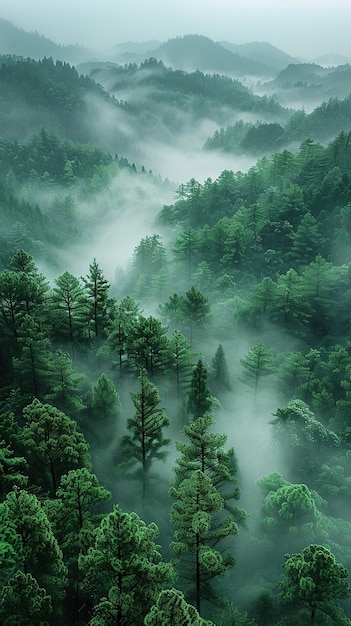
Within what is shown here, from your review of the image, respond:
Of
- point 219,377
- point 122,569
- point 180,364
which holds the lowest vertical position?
point 122,569

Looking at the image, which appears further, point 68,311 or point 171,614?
point 68,311

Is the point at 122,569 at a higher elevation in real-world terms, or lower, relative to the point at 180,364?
lower

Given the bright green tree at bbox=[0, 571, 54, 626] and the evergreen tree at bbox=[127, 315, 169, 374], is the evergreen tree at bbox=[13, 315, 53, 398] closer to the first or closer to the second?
the evergreen tree at bbox=[127, 315, 169, 374]

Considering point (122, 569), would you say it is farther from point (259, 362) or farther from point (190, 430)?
point (259, 362)

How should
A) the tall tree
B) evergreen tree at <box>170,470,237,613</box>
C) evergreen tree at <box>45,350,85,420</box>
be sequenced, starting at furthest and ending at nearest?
evergreen tree at <box>45,350,85,420</box> < the tall tree < evergreen tree at <box>170,470,237,613</box>

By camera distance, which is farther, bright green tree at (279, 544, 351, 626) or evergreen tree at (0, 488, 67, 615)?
bright green tree at (279, 544, 351, 626)

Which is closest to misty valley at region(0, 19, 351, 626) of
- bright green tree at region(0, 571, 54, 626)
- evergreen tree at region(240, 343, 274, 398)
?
bright green tree at region(0, 571, 54, 626)

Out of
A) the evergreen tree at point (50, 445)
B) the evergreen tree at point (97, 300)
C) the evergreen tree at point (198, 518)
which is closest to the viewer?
the evergreen tree at point (198, 518)

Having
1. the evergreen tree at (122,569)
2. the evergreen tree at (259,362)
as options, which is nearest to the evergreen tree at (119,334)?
the evergreen tree at (259,362)

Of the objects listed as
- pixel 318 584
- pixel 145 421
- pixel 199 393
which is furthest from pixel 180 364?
pixel 318 584

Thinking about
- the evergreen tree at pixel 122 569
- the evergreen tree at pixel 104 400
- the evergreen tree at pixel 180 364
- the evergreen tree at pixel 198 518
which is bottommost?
the evergreen tree at pixel 122 569

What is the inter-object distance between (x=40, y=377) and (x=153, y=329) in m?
10.2

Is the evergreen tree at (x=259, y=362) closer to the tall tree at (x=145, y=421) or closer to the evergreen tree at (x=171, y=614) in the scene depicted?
the tall tree at (x=145, y=421)

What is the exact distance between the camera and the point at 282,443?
43.3 meters
